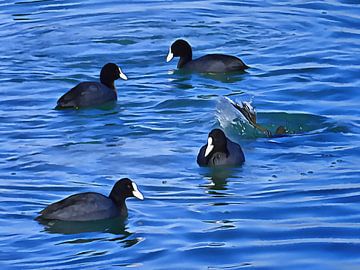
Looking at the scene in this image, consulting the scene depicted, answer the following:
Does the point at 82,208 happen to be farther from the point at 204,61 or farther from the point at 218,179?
the point at 204,61

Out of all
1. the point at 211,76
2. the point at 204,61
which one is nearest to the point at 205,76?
the point at 211,76

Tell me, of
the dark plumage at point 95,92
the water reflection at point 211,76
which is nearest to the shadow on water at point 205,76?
the water reflection at point 211,76

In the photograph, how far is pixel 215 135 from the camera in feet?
50.8

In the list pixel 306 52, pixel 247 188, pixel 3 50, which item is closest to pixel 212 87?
pixel 306 52

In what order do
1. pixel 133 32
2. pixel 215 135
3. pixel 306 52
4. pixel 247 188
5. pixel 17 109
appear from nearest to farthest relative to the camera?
pixel 247 188 → pixel 215 135 → pixel 17 109 → pixel 306 52 → pixel 133 32

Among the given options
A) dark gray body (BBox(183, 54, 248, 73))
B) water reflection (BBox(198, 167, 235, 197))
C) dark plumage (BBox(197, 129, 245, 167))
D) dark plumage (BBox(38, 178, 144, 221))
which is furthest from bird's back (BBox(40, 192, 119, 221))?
dark gray body (BBox(183, 54, 248, 73))

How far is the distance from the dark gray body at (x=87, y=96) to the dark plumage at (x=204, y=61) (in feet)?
6.38

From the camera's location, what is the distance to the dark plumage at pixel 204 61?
19.9m

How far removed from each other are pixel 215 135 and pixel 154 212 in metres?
2.28

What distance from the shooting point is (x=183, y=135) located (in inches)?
663

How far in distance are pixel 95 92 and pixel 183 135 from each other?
2118 millimetres

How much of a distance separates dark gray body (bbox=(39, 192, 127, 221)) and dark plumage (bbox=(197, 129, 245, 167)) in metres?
2.17

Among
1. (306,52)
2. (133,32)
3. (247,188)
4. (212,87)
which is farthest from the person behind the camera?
(133,32)

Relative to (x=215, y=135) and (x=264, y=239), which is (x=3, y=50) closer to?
(x=215, y=135)
